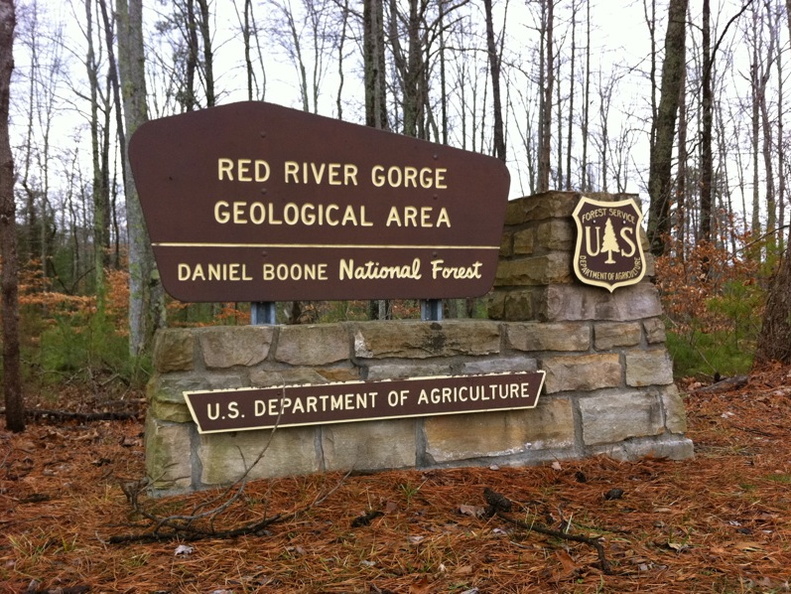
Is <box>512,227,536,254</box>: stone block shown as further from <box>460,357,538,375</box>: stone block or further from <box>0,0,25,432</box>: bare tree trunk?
<box>0,0,25,432</box>: bare tree trunk

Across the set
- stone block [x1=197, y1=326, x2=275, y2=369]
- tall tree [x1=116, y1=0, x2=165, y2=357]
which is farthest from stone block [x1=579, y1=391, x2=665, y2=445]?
tall tree [x1=116, y1=0, x2=165, y2=357]

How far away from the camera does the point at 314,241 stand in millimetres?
3477

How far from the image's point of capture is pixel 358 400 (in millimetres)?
3365

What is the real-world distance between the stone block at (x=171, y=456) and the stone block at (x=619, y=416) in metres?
2.35

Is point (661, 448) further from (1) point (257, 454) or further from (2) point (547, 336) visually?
(1) point (257, 454)

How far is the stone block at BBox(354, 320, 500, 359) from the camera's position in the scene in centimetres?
343

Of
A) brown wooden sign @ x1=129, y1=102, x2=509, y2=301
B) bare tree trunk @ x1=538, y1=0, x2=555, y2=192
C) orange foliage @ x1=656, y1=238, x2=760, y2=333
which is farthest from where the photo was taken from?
bare tree trunk @ x1=538, y1=0, x2=555, y2=192

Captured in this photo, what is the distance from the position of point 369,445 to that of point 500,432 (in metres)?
0.82

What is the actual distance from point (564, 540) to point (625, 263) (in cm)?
202

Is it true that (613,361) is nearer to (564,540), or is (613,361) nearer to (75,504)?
(564,540)

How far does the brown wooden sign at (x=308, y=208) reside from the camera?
127 inches

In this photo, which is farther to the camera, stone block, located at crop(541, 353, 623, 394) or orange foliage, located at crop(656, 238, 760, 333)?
orange foliage, located at crop(656, 238, 760, 333)

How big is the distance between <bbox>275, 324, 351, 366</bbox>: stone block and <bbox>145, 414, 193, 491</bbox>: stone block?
0.61 m

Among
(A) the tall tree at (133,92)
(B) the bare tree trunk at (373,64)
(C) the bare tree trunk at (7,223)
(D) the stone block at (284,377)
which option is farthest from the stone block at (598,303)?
(A) the tall tree at (133,92)
